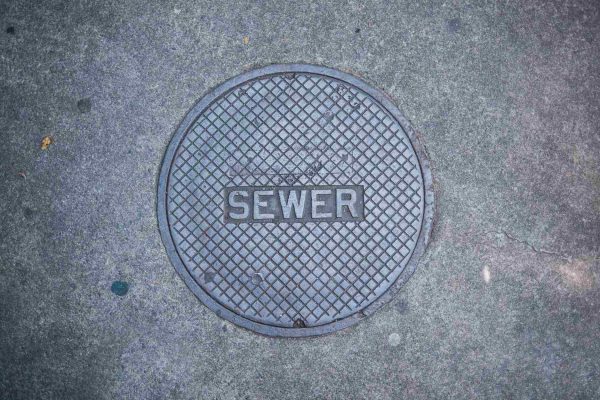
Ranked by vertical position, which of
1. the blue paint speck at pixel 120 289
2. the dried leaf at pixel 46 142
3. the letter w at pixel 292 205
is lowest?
the blue paint speck at pixel 120 289

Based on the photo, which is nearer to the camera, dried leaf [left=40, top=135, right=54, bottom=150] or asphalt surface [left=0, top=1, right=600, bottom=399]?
asphalt surface [left=0, top=1, right=600, bottom=399]

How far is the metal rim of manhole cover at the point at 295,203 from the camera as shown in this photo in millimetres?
2484

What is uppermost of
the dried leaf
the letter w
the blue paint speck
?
the dried leaf

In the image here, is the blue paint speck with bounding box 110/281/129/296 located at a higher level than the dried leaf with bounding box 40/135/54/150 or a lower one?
lower

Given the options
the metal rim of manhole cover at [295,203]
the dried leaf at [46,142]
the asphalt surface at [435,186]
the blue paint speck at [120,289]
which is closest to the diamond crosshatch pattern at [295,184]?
the metal rim of manhole cover at [295,203]

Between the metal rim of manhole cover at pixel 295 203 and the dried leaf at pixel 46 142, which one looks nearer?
the metal rim of manhole cover at pixel 295 203

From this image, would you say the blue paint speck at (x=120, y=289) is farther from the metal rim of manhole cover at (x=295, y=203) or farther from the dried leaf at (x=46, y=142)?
the dried leaf at (x=46, y=142)

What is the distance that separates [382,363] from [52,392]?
169cm

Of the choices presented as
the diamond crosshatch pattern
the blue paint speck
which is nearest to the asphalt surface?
the blue paint speck

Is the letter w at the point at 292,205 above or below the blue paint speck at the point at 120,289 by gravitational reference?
above

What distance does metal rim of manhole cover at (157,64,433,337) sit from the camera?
248 cm

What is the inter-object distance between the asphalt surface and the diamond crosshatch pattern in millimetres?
128

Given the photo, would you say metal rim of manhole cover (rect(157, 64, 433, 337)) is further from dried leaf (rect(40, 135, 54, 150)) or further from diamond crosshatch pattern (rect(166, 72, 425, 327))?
dried leaf (rect(40, 135, 54, 150))

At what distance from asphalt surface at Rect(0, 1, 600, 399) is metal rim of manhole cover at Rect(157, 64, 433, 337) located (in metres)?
0.09
